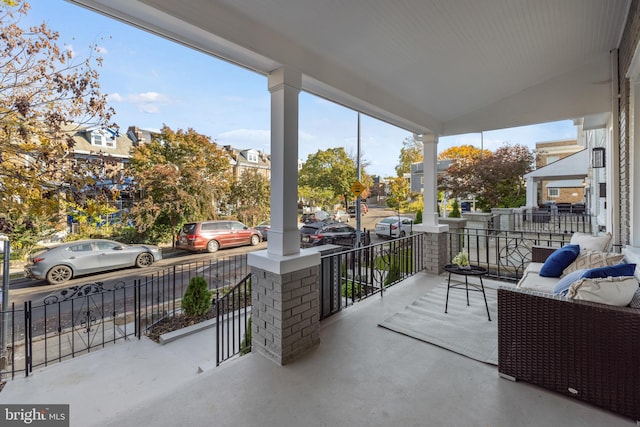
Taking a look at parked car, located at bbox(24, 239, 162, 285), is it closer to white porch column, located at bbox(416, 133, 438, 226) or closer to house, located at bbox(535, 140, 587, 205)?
white porch column, located at bbox(416, 133, 438, 226)

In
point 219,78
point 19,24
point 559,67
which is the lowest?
point 19,24

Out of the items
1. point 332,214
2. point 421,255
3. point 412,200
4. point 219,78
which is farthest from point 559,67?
point 412,200

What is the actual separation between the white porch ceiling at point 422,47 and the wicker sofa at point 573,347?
94.0 inches

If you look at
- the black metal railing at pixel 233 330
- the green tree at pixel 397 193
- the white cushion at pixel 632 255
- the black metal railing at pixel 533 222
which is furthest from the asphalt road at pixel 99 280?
the green tree at pixel 397 193

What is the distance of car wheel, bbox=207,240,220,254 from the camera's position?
8.52 metres

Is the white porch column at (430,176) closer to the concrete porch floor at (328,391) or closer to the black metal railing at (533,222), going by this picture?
the concrete porch floor at (328,391)

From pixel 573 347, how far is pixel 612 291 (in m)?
0.43

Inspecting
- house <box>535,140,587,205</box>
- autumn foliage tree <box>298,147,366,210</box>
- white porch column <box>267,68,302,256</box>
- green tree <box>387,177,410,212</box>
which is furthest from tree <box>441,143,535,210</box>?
white porch column <box>267,68,302,256</box>

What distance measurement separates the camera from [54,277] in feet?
16.2

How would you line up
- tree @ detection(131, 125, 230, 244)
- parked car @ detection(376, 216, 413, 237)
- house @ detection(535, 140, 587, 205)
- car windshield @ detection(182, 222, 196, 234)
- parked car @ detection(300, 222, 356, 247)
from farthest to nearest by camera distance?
1. house @ detection(535, 140, 587, 205)
2. parked car @ detection(376, 216, 413, 237)
3. parked car @ detection(300, 222, 356, 247)
4. car windshield @ detection(182, 222, 196, 234)
5. tree @ detection(131, 125, 230, 244)

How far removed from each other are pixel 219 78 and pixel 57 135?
11.2ft

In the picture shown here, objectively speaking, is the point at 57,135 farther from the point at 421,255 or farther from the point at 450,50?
the point at 421,255

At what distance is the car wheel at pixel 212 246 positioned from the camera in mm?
8523

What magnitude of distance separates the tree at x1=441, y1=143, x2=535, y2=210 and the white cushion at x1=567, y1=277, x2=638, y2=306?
10.5 metres
